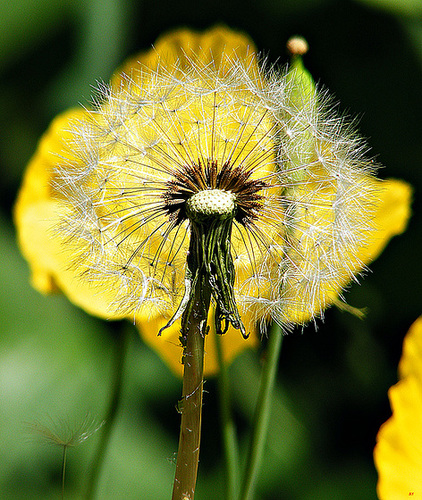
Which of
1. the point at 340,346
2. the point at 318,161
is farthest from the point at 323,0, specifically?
the point at 318,161

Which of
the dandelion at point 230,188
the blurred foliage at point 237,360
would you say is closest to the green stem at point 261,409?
the dandelion at point 230,188

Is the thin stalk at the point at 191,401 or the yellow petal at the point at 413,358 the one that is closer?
the thin stalk at the point at 191,401

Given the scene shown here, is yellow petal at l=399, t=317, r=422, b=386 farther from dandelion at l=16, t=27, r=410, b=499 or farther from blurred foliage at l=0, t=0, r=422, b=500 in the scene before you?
blurred foliage at l=0, t=0, r=422, b=500

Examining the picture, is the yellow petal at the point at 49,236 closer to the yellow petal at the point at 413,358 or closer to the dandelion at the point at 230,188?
the dandelion at the point at 230,188

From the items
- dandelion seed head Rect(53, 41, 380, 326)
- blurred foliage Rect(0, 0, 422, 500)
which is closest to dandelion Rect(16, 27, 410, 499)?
dandelion seed head Rect(53, 41, 380, 326)

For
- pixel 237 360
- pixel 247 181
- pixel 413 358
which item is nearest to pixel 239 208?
pixel 247 181

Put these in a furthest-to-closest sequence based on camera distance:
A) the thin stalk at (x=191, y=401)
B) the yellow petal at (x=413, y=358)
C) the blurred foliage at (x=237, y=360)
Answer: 1. the blurred foliage at (x=237, y=360)
2. the yellow petal at (x=413, y=358)
3. the thin stalk at (x=191, y=401)
